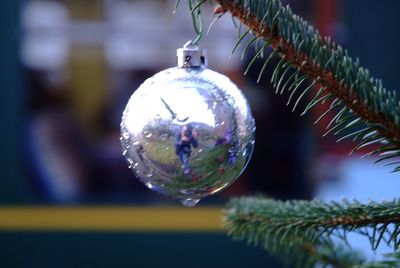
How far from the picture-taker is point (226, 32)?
3.53 metres

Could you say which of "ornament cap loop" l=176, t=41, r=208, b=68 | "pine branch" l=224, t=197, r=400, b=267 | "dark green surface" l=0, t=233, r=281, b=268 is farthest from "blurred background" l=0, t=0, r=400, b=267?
"ornament cap loop" l=176, t=41, r=208, b=68

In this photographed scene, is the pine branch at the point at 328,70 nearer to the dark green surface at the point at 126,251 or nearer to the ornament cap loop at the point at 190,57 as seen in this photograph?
the ornament cap loop at the point at 190,57

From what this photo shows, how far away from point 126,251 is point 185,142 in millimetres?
2854

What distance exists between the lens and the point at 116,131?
146 inches

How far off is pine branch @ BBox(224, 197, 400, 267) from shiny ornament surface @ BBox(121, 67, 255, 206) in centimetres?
12

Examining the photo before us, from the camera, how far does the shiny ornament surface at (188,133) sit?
85cm

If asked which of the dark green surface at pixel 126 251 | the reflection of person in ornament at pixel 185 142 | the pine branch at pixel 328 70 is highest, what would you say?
the pine branch at pixel 328 70

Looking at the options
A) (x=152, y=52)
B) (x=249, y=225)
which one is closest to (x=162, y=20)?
(x=152, y=52)

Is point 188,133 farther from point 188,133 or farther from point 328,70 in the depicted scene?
point 328,70

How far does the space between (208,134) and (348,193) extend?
2.87 m

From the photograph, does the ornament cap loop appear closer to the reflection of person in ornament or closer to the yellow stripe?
the reflection of person in ornament

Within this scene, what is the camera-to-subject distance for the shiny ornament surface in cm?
85

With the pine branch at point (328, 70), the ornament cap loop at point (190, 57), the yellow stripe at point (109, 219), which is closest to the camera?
the pine branch at point (328, 70)

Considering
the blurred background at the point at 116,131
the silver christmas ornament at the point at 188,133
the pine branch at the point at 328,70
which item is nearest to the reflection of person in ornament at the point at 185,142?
the silver christmas ornament at the point at 188,133
